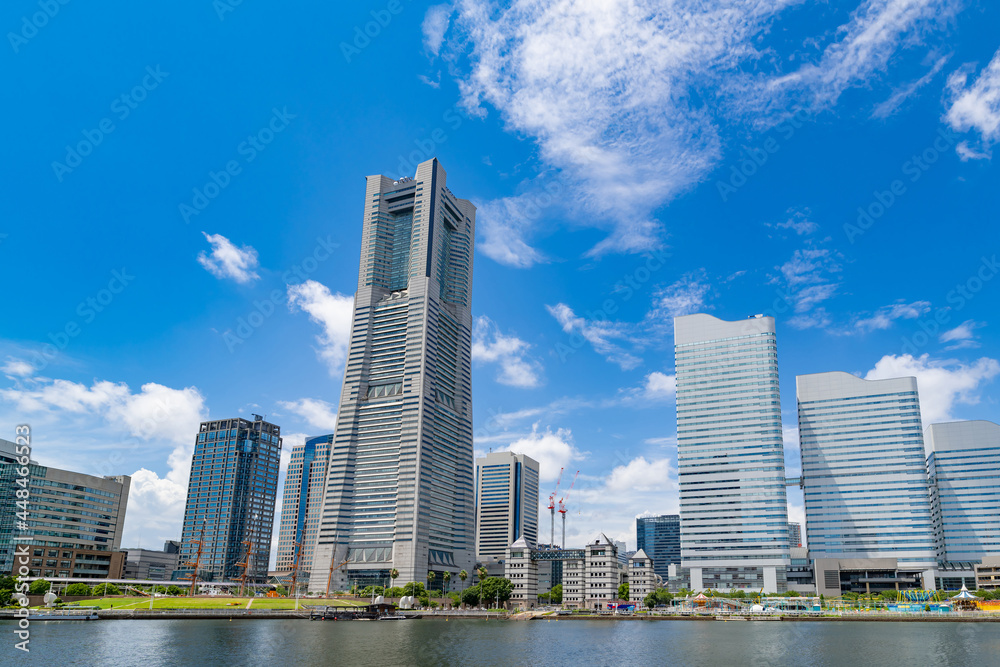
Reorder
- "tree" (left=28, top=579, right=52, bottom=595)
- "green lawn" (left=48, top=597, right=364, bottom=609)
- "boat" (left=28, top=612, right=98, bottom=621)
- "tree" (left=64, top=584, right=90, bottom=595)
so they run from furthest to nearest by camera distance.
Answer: "tree" (left=64, top=584, right=90, bottom=595)
"tree" (left=28, top=579, right=52, bottom=595)
"green lawn" (left=48, top=597, right=364, bottom=609)
"boat" (left=28, top=612, right=98, bottom=621)

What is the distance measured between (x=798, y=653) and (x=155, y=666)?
86.3m

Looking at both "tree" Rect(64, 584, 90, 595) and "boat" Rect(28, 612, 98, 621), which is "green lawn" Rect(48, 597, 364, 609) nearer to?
"tree" Rect(64, 584, 90, 595)

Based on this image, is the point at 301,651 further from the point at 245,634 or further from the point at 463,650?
the point at 245,634

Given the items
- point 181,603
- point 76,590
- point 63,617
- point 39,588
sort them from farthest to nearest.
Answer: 1. point 76,590
2. point 181,603
3. point 39,588
4. point 63,617

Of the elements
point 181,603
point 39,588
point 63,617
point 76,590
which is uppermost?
point 39,588

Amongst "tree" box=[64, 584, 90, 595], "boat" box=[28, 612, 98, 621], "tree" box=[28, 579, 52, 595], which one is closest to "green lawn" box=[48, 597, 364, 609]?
"tree" box=[64, 584, 90, 595]

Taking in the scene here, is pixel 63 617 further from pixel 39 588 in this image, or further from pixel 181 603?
pixel 39 588

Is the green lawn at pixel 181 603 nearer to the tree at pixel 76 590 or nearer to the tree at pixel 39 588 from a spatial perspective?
the tree at pixel 76 590

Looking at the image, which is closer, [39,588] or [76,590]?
[39,588]

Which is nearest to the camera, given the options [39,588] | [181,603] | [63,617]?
[63,617]

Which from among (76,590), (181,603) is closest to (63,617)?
(181,603)

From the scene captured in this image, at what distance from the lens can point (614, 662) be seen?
91500 millimetres

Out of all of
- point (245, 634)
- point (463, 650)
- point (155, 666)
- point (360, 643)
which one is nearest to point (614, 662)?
point (463, 650)

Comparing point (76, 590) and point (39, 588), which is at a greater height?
point (39, 588)
